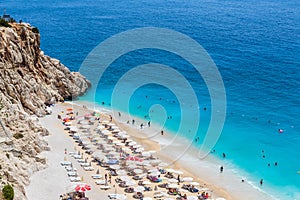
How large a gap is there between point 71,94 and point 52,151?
86.0 feet

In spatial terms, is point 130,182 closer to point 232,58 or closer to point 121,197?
point 121,197

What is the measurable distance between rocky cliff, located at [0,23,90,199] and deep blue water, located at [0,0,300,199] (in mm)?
10079

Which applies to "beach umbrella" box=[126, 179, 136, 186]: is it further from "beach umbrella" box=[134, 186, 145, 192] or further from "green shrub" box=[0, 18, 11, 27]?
"green shrub" box=[0, 18, 11, 27]

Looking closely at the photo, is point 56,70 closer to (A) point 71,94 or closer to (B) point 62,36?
(A) point 71,94

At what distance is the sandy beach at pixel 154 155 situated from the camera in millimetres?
46438

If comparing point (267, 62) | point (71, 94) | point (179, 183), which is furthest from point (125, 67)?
point (179, 183)

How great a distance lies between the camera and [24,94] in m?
62.5

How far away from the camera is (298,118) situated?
74.4 meters

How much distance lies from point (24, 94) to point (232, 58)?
63055mm

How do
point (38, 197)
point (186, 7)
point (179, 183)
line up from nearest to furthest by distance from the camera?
point (38, 197)
point (179, 183)
point (186, 7)

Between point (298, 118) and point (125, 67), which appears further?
point (125, 67)

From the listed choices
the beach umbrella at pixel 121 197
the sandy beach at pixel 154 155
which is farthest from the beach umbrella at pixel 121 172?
the beach umbrella at pixel 121 197

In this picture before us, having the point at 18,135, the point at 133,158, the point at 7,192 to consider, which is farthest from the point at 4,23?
the point at 7,192

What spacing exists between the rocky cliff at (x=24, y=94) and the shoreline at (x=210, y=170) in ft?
47.9
